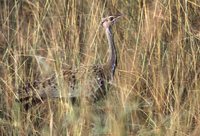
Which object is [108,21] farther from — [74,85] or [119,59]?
[74,85]

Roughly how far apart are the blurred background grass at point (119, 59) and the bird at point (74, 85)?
6 centimetres

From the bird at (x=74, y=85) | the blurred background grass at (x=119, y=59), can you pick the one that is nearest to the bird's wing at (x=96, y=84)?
the bird at (x=74, y=85)

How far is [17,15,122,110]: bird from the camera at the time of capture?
343 cm

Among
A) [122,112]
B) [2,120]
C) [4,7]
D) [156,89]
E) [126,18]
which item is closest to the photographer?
[122,112]

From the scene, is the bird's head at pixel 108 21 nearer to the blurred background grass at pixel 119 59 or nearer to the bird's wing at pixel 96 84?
the blurred background grass at pixel 119 59

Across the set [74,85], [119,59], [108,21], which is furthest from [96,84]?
[108,21]

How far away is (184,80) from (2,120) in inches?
40.5

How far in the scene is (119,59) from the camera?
3.87 metres

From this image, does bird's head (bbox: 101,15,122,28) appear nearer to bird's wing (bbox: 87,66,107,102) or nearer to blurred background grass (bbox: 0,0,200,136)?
blurred background grass (bbox: 0,0,200,136)

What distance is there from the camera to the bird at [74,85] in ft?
11.2

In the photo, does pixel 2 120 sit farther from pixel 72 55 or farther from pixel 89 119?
pixel 72 55

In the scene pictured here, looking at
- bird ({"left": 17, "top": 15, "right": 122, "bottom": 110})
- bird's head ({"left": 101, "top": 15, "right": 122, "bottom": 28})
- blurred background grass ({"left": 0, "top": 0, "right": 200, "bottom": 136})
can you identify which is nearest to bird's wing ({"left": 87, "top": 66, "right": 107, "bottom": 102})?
bird ({"left": 17, "top": 15, "right": 122, "bottom": 110})

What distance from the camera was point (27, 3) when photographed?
4578mm

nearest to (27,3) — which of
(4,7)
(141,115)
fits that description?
(4,7)
